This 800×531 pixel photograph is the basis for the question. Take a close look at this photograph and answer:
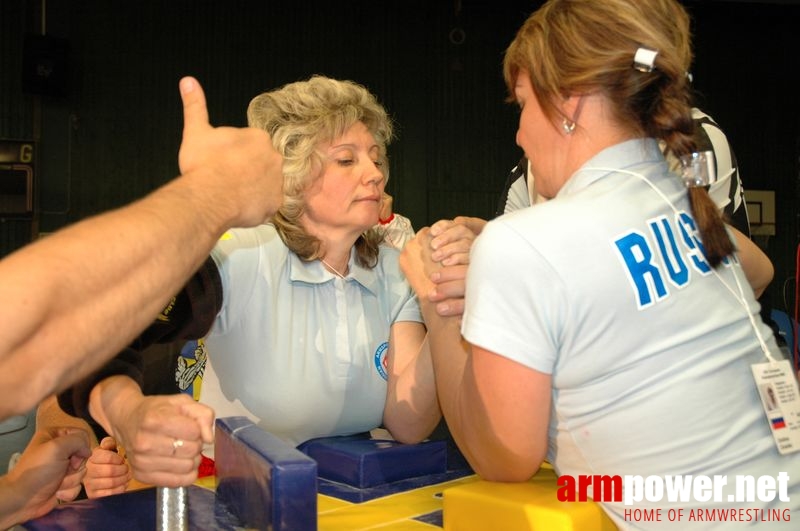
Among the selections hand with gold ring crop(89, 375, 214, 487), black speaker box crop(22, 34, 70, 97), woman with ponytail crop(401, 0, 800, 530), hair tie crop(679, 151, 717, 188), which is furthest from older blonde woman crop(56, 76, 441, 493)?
black speaker box crop(22, 34, 70, 97)

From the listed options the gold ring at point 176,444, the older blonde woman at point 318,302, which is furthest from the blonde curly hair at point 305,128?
the gold ring at point 176,444

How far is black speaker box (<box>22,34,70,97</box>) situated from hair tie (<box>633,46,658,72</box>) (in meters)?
5.85

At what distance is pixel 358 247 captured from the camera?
7.48 ft

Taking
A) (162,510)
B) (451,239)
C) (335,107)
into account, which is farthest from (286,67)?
(162,510)

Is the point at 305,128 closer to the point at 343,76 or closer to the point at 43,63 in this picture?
the point at 43,63

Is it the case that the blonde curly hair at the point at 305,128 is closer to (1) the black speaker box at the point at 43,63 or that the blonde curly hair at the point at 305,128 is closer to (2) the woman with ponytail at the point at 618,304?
(2) the woman with ponytail at the point at 618,304

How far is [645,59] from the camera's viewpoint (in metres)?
1.22

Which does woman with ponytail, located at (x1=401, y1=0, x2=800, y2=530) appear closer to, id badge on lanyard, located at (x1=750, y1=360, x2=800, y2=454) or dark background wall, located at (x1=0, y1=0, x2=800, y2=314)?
id badge on lanyard, located at (x1=750, y1=360, x2=800, y2=454)

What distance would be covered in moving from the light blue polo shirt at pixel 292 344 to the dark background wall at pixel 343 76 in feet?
15.9

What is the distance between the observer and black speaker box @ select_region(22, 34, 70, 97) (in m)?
6.10

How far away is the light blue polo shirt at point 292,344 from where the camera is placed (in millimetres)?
1952

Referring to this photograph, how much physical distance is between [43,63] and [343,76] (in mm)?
2393

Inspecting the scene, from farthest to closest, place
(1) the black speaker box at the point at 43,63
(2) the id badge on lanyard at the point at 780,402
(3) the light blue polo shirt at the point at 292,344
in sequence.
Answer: (1) the black speaker box at the point at 43,63, (3) the light blue polo shirt at the point at 292,344, (2) the id badge on lanyard at the point at 780,402

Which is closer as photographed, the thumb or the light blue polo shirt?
the thumb
